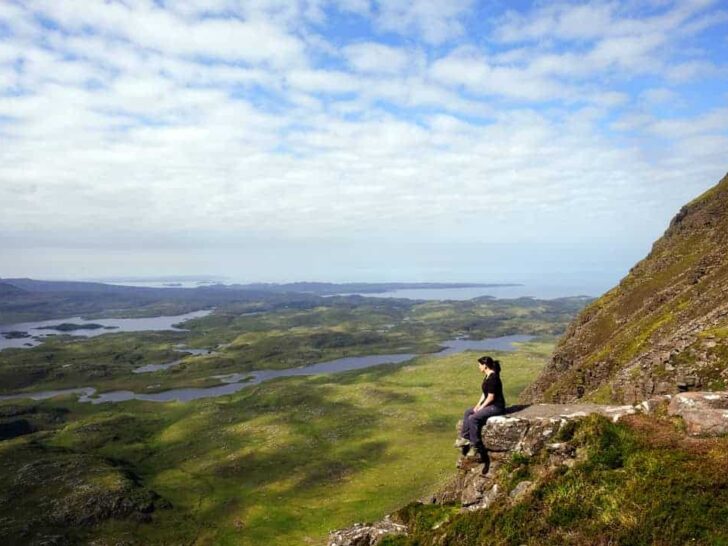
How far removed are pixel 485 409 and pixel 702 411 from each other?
9.21 m

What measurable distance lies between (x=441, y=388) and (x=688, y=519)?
170m

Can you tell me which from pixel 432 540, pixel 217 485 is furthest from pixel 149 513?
pixel 432 540

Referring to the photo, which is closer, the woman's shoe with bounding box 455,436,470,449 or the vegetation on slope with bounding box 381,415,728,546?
the vegetation on slope with bounding box 381,415,728,546

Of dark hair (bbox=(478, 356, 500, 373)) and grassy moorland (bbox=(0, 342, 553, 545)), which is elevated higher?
dark hair (bbox=(478, 356, 500, 373))

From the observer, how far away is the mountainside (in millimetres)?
33625

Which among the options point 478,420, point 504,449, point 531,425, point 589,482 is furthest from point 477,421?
point 589,482

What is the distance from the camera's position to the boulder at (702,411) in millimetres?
19191

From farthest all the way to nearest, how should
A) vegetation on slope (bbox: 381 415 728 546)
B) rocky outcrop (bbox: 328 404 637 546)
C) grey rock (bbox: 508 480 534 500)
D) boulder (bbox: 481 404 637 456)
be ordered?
boulder (bbox: 481 404 637 456), rocky outcrop (bbox: 328 404 637 546), grey rock (bbox: 508 480 534 500), vegetation on slope (bbox: 381 415 728 546)

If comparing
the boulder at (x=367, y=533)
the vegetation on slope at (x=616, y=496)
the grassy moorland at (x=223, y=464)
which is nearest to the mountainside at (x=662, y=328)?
the vegetation on slope at (x=616, y=496)

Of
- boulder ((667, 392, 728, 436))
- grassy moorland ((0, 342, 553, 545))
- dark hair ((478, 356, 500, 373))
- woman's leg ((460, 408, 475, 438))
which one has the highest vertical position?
dark hair ((478, 356, 500, 373))

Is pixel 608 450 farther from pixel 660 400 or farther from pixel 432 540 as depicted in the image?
pixel 432 540

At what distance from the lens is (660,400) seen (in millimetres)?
21781

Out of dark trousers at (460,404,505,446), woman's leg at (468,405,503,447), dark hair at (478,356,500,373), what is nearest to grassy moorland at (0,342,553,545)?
dark trousers at (460,404,505,446)

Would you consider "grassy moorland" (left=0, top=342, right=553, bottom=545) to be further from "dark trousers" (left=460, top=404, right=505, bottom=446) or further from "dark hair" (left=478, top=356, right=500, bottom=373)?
"dark hair" (left=478, top=356, right=500, bottom=373)
